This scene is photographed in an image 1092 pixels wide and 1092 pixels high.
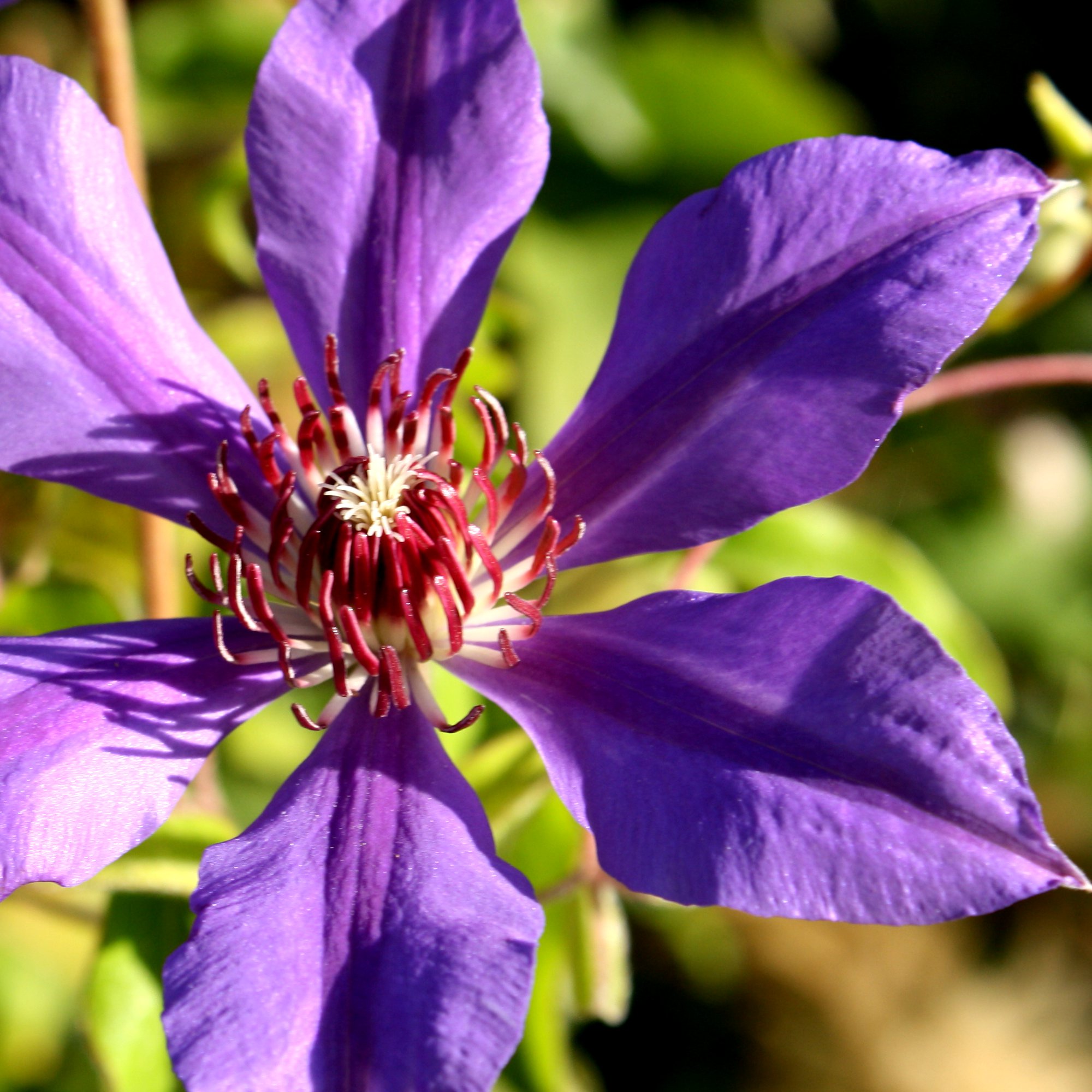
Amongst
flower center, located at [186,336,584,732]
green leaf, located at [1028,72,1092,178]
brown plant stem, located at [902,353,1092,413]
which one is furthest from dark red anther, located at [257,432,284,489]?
green leaf, located at [1028,72,1092,178]

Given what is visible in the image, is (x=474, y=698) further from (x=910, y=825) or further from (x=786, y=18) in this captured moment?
(x=786, y=18)

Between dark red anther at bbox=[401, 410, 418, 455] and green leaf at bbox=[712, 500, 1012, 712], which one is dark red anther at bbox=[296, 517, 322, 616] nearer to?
dark red anther at bbox=[401, 410, 418, 455]

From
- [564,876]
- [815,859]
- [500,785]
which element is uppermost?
[815,859]

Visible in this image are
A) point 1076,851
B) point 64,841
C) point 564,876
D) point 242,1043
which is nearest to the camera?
point 242,1043

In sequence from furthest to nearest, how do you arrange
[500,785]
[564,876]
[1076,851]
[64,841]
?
[1076,851] < [564,876] < [500,785] < [64,841]

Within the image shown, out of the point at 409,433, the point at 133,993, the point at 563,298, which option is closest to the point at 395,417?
the point at 409,433

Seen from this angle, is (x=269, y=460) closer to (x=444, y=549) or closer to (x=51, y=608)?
(x=444, y=549)

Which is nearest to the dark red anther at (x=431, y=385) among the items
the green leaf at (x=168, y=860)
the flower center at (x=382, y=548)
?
the flower center at (x=382, y=548)

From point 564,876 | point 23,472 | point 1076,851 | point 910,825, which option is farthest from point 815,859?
point 1076,851
